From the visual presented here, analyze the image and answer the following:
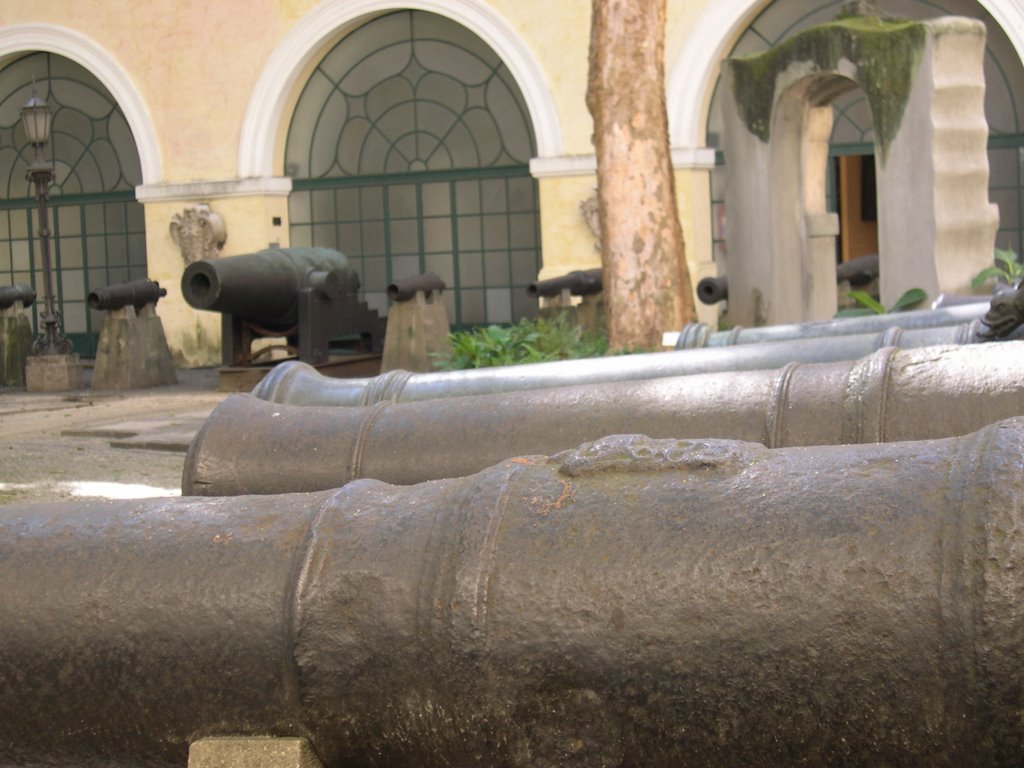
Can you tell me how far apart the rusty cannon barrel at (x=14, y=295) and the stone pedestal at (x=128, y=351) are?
2.15m

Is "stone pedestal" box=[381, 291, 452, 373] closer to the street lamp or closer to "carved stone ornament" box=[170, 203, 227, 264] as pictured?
the street lamp

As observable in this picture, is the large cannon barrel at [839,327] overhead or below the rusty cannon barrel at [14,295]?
below

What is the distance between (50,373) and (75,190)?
4.91 meters

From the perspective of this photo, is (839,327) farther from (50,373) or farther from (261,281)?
(50,373)

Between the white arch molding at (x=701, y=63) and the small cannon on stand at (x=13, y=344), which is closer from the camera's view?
the white arch molding at (x=701, y=63)

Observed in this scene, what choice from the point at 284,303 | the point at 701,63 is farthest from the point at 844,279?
the point at 284,303

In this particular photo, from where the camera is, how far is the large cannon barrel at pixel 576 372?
468 cm

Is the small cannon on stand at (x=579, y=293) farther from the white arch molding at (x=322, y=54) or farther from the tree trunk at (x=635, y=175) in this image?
the tree trunk at (x=635, y=175)

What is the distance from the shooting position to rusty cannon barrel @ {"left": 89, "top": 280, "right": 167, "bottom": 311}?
1499 cm

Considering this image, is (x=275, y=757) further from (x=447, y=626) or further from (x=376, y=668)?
(x=447, y=626)

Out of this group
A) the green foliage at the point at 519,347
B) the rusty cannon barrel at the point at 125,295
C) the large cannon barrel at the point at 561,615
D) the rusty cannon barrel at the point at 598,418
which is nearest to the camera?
the large cannon barrel at the point at 561,615

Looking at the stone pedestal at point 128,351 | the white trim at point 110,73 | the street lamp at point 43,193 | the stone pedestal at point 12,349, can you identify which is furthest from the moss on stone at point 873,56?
the white trim at point 110,73

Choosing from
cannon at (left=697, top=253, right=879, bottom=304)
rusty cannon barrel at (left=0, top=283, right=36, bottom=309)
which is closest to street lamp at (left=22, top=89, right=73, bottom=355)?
rusty cannon barrel at (left=0, top=283, right=36, bottom=309)

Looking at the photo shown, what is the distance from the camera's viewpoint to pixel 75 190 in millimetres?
19672
